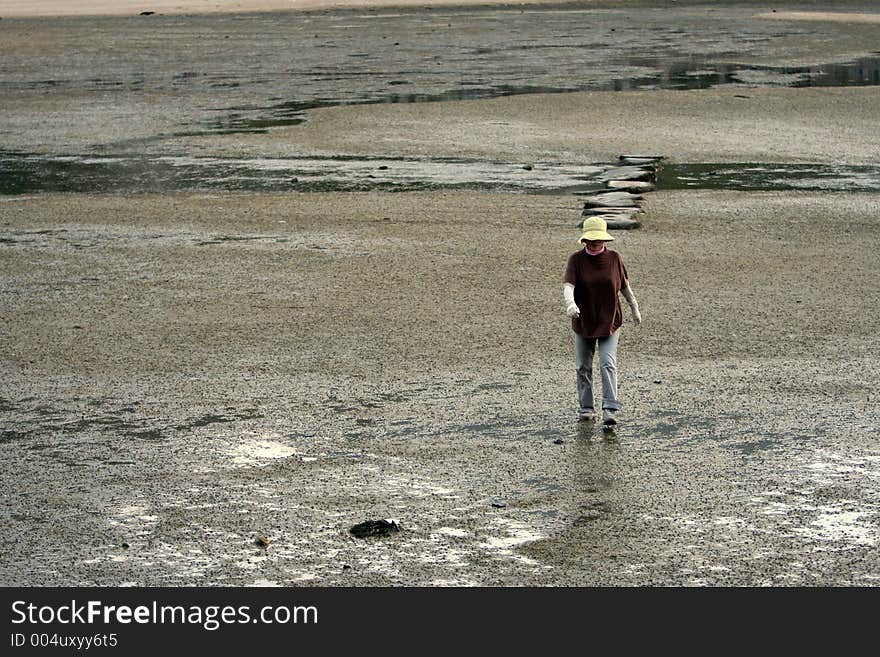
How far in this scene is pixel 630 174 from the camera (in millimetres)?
20375

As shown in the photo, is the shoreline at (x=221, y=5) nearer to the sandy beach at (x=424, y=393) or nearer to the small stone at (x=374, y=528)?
the sandy beach at (x=424, y=393)

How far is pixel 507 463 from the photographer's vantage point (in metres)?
9.25

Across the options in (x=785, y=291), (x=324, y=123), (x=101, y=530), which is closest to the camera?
(x=101, y=530)

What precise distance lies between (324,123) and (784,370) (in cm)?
1641

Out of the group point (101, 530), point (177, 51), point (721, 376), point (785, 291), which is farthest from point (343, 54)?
point (101, 530)

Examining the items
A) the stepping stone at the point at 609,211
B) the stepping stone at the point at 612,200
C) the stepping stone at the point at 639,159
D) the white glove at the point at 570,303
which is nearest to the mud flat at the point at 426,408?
the stepping stone at the point at 609,211

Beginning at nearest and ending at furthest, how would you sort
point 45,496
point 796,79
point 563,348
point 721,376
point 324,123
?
point 45,496 < point 721,376 < point 563,348 < point 324,123 < point 796,79

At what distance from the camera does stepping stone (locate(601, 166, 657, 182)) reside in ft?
66.3

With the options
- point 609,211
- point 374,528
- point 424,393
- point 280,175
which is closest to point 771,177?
point 609,211

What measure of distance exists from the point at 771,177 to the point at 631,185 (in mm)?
2212

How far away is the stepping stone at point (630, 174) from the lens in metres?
20.2

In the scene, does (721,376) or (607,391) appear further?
(721,376)

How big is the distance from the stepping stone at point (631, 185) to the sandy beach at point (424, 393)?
11.0 inches

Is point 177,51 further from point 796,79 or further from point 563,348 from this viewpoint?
point 563,348
